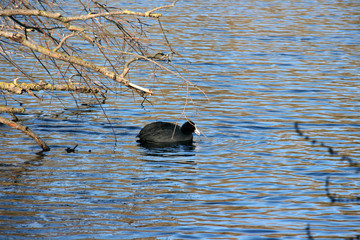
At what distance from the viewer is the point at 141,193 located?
10.0 metres

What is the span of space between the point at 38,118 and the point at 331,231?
861cm

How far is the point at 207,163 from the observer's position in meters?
12.2

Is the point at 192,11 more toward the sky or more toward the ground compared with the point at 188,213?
more toward the ground

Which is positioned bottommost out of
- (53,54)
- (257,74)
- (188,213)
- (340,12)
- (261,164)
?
(340,12)

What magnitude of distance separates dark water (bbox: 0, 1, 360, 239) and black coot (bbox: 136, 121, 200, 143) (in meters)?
0.32

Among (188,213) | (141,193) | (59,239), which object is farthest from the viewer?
(141,193)

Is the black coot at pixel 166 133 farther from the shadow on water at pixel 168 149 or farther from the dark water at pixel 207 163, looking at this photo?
the dark water at pixel 207 163

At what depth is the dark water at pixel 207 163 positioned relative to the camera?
863cm

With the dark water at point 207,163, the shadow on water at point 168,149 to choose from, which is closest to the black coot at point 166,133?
the shadow on water at point 168,149

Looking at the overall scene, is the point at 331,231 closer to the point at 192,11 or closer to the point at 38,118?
the point at 38,118

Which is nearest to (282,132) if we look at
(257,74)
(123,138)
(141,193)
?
(123,138)

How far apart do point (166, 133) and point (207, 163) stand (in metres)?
2.18

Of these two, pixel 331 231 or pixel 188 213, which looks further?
pixel 188 213

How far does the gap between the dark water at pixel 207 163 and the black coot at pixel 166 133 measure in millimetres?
318
